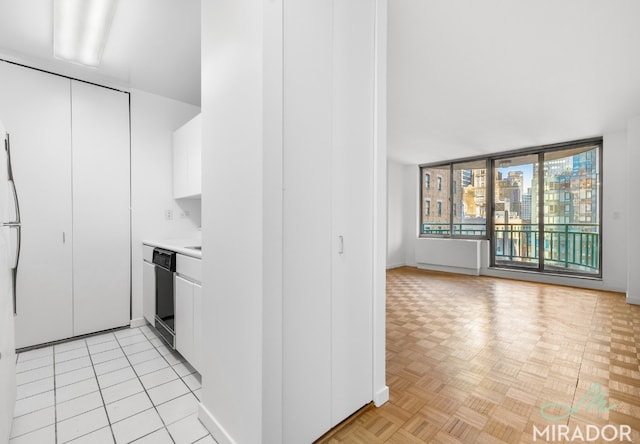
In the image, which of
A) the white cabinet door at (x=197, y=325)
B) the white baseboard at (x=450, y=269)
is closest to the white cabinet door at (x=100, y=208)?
the white cabinet door at (x=197, y=325)

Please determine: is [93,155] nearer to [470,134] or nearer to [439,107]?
[439,107]

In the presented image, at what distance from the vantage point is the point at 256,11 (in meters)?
1.18

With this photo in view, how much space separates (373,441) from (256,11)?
2.05 metres

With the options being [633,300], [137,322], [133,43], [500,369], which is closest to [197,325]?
[137,322]

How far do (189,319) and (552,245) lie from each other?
244 inches

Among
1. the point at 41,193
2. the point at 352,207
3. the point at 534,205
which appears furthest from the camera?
the point at 534,205

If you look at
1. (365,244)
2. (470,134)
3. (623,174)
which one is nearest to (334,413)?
(365,244)

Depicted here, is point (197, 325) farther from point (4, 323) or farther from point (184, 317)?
point (4, 323)

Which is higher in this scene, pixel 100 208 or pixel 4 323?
pixel 100 208

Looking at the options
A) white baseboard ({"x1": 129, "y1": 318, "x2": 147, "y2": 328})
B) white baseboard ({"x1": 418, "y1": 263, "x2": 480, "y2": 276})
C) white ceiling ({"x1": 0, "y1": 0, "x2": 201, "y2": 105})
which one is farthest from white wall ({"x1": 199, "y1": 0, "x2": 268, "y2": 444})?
white baseboard ({"x1": 418, "y1": 263, "x2": 480, "y2": 276})

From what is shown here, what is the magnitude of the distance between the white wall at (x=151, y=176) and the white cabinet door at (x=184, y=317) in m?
1.25

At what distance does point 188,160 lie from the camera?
296cm

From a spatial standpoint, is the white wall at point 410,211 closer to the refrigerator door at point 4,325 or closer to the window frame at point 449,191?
the window frame at point 449,191

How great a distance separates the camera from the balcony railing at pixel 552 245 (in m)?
4.95
